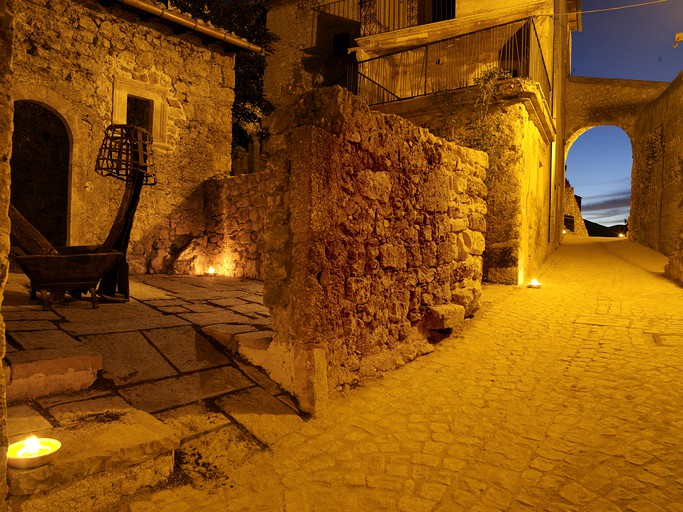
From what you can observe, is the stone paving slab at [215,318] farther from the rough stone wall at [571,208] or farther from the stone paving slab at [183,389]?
the rough stone wall at [571,208]

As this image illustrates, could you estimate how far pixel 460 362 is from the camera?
3949 mm

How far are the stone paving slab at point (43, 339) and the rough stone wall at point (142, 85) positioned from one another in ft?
14.6

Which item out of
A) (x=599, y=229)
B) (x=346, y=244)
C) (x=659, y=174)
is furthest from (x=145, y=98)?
(x=599, y=229)

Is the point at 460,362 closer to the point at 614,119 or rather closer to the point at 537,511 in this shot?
the point at 537,511

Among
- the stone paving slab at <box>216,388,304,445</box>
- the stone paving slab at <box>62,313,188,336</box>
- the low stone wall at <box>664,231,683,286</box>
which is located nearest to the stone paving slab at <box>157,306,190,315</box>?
the stone paving slab at <box>62,313,188,336</box>

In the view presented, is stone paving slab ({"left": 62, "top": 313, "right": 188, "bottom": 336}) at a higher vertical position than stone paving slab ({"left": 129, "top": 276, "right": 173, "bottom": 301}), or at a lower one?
lower

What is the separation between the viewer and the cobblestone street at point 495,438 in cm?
214

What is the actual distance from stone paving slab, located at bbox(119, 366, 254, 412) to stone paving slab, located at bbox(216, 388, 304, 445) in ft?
0.34

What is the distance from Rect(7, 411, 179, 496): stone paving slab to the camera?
1823 millimetres

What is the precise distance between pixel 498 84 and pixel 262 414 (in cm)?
653

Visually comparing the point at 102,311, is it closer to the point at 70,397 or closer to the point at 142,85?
the point at 70,397

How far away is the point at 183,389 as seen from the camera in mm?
2883

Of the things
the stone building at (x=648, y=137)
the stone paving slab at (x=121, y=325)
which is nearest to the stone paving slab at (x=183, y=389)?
the stone paving slab at (x=121, y=325)

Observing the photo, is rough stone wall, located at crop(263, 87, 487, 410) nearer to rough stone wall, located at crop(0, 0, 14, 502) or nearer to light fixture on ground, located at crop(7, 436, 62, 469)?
light fixture on ground, located at crop(7, 436, 62, 469)
